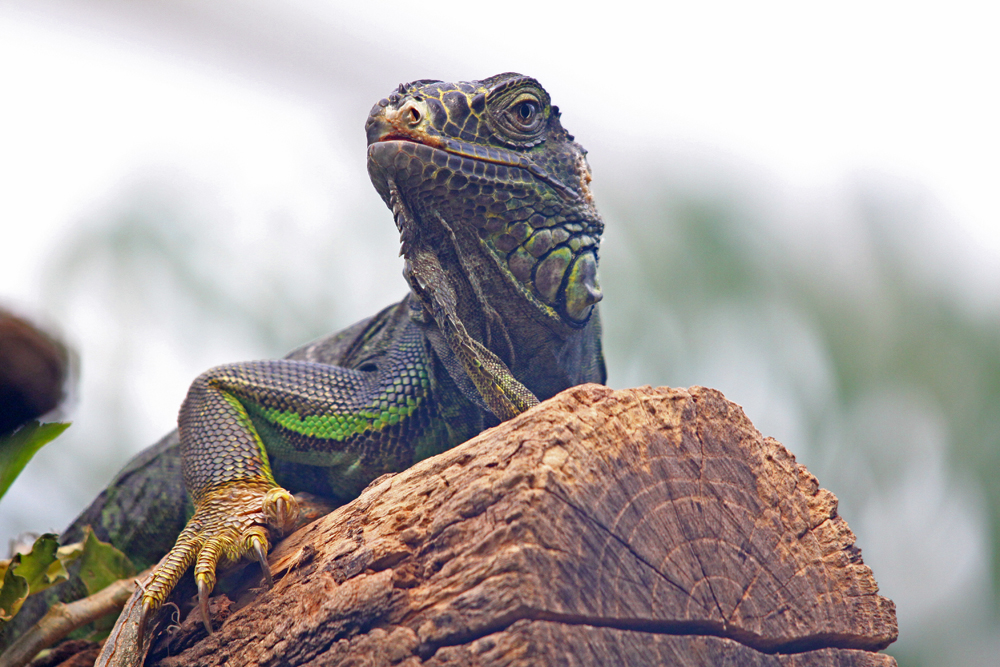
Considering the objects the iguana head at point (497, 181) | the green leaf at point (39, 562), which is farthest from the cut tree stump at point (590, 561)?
the green leaf at point (39, 562)

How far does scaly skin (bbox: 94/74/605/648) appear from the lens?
3.50 metres

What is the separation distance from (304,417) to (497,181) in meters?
1.74

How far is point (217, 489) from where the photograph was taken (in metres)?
3.72

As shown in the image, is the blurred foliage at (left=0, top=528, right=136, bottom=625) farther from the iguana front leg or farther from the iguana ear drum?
the iguana ear drum

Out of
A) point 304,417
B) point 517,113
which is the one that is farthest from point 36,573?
point 517,113

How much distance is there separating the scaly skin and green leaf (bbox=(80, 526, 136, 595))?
4.37 ft

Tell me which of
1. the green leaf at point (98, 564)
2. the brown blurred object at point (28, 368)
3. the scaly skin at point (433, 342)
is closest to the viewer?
the brown blurred object at point (28, 368)

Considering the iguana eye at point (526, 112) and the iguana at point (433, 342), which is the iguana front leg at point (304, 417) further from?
the iguana eye at point (526, 112)

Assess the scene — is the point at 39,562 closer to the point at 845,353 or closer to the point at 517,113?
the point at 517,113

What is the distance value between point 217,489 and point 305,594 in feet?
3.94

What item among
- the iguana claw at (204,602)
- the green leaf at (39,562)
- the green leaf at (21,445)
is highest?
the green leaf at (21,445)

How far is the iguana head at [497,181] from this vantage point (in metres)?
3.51

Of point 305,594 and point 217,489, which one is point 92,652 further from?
point 305,594

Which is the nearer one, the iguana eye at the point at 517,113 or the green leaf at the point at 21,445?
the iguana eye at the point at 517,113
